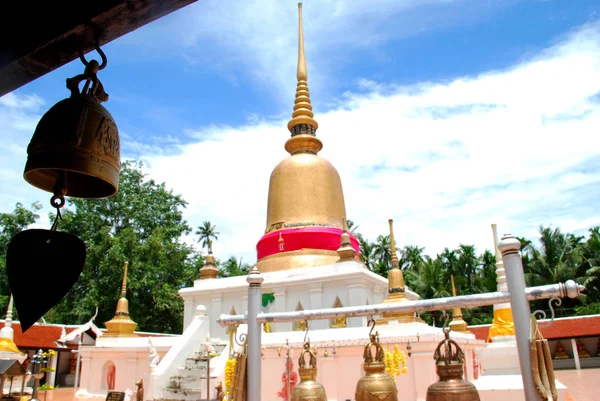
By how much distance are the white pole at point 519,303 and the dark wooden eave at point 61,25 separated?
8.39 ft

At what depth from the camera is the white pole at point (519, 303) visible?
2.93 metres

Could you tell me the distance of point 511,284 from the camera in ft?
10.3

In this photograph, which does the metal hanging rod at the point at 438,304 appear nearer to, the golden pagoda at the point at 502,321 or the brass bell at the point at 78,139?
the brass bell at the point at 78,139

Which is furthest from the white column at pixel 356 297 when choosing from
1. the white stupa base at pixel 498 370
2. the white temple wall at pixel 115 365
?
the white temple wall at pixel 115 365

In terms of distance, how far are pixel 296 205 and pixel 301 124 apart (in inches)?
153

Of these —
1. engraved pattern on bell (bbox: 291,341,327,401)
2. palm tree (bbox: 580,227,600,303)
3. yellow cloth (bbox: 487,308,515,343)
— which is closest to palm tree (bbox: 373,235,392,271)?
palm tree (bbox: 580,227,600,303)

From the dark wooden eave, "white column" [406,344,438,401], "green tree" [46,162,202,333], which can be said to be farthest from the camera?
"green tree" [46,162,202,333]

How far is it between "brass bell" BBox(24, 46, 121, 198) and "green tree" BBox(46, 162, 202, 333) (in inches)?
1067

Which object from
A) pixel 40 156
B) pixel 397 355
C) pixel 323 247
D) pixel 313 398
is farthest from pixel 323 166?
pixel 40 156

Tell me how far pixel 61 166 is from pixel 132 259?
28438 mm

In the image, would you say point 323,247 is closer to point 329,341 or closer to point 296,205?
point 296,205

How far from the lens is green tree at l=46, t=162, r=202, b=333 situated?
27.8 meters

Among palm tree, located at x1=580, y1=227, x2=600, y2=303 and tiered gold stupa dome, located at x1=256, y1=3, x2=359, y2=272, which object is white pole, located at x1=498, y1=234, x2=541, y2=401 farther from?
palm tree, located at x1=580, y1=227, x2=600, y2=303

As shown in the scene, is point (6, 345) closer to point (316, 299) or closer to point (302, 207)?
point (316, 299)
